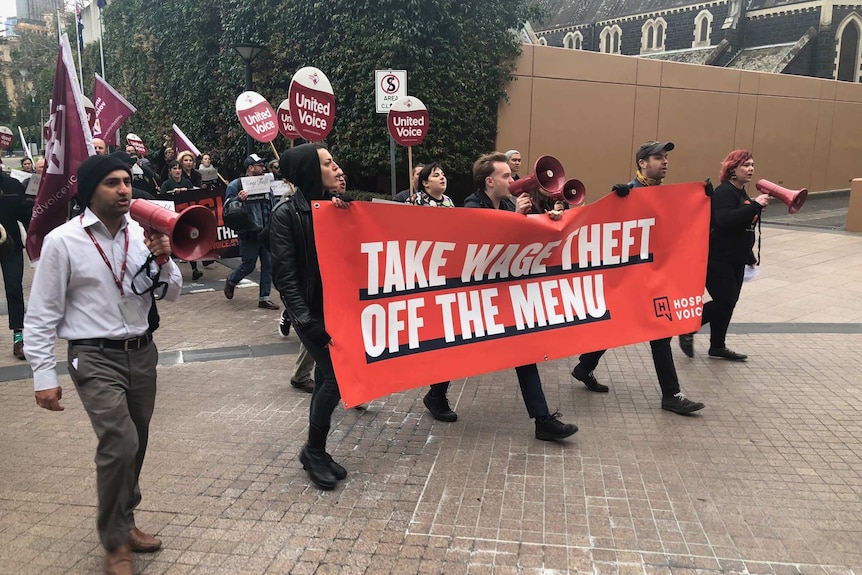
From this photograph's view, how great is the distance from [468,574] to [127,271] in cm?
199

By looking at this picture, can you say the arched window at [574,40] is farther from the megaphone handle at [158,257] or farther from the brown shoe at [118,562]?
the brown shoe at [118,562]

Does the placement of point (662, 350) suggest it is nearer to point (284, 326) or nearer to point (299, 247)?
point (299, 247)

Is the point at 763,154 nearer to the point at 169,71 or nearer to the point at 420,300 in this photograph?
the point at 169,71

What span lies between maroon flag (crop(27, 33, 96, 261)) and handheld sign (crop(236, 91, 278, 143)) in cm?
540

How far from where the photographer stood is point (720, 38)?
126 ft

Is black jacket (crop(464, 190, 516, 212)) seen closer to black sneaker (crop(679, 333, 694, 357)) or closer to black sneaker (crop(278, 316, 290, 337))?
black sneaker (crop(679, 333, 694, 357))

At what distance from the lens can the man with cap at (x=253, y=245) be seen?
28.1ft

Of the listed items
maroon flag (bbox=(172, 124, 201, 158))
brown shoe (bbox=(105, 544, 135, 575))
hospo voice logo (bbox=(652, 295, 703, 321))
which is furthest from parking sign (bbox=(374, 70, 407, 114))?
brown shoe (bbox=(105, 544, 135, 575))

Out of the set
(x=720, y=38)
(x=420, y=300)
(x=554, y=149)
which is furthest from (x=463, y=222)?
(x=720, y=38)

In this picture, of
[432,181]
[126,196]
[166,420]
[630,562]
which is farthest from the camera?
[432,181]

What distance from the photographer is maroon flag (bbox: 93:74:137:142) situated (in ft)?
31.3

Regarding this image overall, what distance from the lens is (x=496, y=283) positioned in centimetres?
450

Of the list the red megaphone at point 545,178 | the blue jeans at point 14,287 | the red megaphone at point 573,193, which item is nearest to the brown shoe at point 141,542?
the red megaphone at point 545,178

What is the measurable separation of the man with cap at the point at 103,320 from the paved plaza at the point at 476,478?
0.57 metres
